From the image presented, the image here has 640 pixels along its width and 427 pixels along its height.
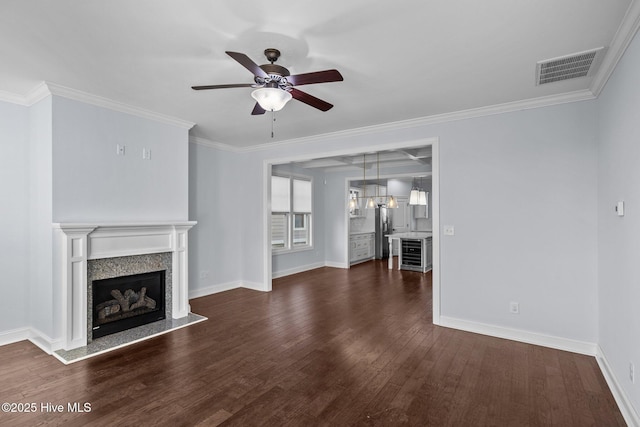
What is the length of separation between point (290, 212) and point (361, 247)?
9.05 feet

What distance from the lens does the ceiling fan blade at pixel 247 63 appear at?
1950 millimetres

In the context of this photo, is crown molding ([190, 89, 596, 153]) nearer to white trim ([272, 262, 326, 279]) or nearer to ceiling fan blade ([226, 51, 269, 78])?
ceiling fan blade ([226, 51, 269, 78])

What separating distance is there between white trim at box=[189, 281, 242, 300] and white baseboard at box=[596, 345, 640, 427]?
5141mm

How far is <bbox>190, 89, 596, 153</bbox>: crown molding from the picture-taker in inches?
133

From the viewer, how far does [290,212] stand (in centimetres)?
748

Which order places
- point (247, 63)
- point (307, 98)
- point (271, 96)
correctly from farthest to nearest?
point (307, 98) → point (271, 96) → point (247, 63)

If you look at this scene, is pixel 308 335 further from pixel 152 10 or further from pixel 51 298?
pixel 152 10

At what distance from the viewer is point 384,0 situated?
6.38ft

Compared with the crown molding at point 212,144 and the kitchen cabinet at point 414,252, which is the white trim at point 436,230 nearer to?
the crown molding at point 212,144

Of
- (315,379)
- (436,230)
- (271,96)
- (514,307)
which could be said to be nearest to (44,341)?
(315,379)

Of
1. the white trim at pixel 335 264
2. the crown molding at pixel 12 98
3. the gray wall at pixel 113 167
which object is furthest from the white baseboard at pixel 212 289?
the crown molding at pixel 12 98

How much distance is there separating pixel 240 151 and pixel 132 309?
3239 mm

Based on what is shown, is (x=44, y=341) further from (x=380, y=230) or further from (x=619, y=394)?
(x=380, y=230)

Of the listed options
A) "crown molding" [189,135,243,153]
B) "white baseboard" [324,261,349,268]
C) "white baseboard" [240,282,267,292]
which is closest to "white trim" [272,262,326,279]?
"white baseboard" [324,261,349,268]
